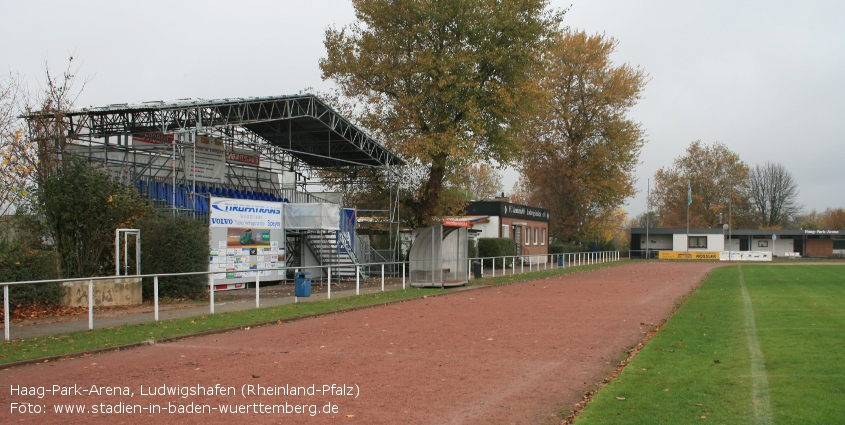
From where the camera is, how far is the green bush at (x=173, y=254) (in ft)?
65.1

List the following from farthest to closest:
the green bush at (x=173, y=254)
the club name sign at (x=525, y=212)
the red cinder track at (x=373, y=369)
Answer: the club name sign at (x=525, y=212)
the green bush at (x=173, y=254)
the red cinder track at (x=373, y=369)

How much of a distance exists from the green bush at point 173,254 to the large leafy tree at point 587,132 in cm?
3509

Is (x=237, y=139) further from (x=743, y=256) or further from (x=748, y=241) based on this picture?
(x=748, y=241)

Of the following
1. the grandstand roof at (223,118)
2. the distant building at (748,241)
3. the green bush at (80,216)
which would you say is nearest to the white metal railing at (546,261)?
the grandstand roof at (223,118)

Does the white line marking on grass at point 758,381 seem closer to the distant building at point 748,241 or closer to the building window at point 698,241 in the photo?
the distant building at point 748,241

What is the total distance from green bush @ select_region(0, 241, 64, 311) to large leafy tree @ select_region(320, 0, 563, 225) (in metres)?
15.0

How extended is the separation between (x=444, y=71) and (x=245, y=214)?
9.84 m

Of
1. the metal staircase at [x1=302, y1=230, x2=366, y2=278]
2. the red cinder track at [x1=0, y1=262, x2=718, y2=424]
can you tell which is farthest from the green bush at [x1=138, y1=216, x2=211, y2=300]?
the metal staircase at [x1=302, y1=230, x2=366, y2=278]

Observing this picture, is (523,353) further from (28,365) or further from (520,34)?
(520,34)

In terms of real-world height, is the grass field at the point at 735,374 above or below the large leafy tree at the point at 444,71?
below

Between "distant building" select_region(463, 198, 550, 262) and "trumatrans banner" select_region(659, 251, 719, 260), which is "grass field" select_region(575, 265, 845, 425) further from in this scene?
"trumatrans banner" select_region(659, 251, 719, 260)

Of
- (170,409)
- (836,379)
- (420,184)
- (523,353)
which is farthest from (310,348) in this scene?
(420,184)

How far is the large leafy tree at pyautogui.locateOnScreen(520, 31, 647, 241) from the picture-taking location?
5225 centimetres

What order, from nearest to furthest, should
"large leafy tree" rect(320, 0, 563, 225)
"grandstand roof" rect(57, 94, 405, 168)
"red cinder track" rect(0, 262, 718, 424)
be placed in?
1. "red cinder track" rect(0, 262, 718, 424)
2. "grandstand roof" rect(57, 94, 405, 168)
3. "large leafy tree" rect(320, 0, 563, 225)
